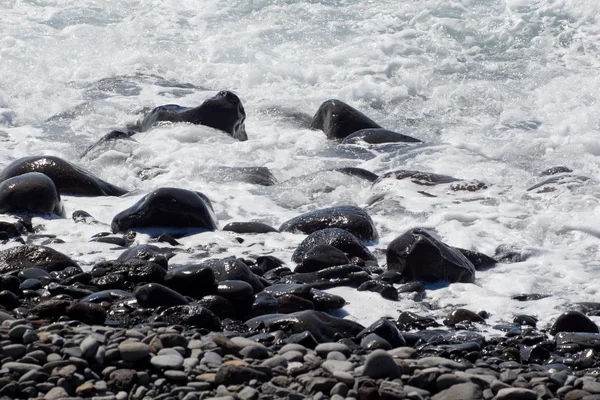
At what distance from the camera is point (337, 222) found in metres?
7.00

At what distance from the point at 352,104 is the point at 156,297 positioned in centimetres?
750

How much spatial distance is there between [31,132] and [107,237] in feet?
14.3

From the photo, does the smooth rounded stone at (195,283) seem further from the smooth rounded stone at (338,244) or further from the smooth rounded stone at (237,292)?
the smooth rounded stone at (338,244)

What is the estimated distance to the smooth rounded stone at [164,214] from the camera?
22.6ft

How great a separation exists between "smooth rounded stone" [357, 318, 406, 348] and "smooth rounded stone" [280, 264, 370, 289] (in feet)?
3.29

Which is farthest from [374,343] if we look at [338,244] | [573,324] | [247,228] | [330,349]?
[247,228]

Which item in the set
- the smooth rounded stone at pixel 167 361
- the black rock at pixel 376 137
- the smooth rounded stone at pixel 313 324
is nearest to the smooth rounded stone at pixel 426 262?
the smooth rounded stone at pixel 313 324

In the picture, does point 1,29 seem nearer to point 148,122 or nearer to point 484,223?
point 148,122

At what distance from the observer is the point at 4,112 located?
11078 mm

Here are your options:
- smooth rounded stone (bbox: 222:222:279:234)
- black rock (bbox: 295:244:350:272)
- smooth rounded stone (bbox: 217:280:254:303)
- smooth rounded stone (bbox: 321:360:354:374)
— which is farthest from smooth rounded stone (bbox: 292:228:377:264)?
smooth rounded stone (bbox: 321:360:354:374)

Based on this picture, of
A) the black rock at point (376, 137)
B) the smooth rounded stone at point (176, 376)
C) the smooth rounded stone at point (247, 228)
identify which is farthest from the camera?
the black rock at point (376, 137)

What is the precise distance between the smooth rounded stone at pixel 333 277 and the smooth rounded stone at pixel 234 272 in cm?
33

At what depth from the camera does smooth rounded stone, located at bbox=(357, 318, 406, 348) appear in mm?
4715

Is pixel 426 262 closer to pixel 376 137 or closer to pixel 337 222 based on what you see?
pixel 337 222
